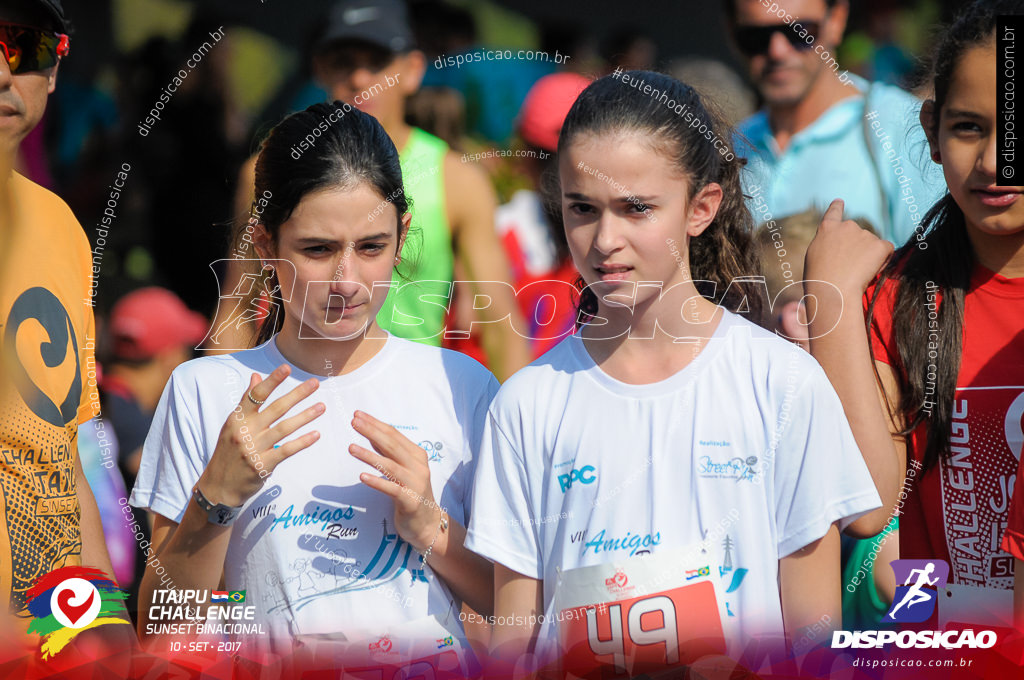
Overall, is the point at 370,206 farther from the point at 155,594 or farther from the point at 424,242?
the point at 155,594

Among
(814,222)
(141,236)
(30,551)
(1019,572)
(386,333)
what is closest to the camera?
(1019,572)

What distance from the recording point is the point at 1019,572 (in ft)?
7.34

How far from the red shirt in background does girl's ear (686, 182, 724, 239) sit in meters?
0.56

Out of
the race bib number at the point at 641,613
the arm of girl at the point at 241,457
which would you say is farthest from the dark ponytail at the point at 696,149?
the arm of girl at the point at 241,457

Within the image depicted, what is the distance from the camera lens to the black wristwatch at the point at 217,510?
2326 millimetres

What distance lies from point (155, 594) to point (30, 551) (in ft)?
0.97

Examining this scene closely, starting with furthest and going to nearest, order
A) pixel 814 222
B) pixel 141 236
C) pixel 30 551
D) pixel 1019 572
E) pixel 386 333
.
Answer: pixel 141 236, pixel 814 222, pixel 386 333, pixel 30 551, pixel 1019 572

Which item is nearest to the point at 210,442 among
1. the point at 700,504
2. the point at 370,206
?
the point at 370,206

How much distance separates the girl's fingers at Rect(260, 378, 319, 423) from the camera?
230 cm

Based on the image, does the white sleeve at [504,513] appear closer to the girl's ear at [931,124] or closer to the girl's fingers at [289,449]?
the girl's fingers at [289,449]

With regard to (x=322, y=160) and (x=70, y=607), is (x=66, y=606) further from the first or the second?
(x=322, y=160)

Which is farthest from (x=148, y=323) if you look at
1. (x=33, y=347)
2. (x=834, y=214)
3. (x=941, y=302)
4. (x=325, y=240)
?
(x=941, y=302)

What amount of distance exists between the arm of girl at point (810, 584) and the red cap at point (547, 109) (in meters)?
1.31

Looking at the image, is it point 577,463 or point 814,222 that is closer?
point 577,463
